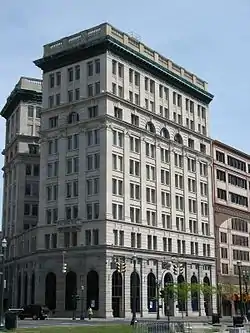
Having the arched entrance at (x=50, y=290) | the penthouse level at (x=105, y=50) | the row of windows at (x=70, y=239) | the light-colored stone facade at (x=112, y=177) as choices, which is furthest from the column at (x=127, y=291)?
the penthouse level at (x=105, y=50)

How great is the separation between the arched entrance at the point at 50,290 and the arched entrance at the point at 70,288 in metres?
2.83

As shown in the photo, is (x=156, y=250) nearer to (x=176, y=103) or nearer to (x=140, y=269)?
(x=140, y=269)

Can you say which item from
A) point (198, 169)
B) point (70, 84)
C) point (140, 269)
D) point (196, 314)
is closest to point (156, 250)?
point (140, 269)

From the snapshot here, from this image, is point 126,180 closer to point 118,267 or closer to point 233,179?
point 118,267

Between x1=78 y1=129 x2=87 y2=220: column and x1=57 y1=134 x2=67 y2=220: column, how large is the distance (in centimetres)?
372

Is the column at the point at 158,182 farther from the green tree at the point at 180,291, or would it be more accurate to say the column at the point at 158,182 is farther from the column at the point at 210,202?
the column at the point at 210,202

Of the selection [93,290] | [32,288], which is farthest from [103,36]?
[32,288]

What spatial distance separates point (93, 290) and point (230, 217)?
4560 cm

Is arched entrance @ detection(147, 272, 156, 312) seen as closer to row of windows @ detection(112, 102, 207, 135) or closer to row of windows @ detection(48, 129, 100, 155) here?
row of windows @ detection(48, 129, 100, 155)

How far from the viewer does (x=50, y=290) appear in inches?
3797

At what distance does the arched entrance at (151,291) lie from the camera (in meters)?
96.6

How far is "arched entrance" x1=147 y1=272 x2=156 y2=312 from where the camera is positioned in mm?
96562

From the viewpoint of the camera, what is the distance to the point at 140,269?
315 ft

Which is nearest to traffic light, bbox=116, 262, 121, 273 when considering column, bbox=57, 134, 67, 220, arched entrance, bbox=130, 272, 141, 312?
arched entrance, bbox=130, 272, 141, 312
